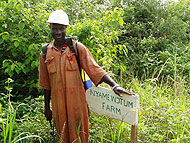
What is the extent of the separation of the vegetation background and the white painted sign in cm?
32

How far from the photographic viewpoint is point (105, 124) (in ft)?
10.0

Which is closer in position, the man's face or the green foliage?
the man's face

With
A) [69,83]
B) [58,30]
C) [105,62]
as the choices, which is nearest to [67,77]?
[69,83]

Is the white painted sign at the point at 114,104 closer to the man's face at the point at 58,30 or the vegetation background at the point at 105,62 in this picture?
the vegetation background at the point at 105,62

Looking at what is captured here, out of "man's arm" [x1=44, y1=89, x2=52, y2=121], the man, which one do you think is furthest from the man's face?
"man's arm" [x1=44, y1=89, x2=52, y2=121]

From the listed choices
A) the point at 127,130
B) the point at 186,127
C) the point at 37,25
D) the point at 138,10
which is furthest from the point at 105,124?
the point at 138,10

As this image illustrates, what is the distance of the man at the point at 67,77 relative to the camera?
226 centimetres

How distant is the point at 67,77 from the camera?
2.31m

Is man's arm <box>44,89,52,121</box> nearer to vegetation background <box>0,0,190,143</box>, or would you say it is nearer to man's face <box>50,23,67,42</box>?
vegetation background <box>0,0,190,143</box>

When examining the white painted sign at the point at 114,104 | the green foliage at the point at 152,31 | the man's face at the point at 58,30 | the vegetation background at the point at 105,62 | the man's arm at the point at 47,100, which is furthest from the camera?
the green foliage at the point at 152,31

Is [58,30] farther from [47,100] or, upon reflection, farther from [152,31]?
[152,31]

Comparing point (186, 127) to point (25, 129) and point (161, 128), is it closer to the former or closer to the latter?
point (161, 128)

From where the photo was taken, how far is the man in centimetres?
226

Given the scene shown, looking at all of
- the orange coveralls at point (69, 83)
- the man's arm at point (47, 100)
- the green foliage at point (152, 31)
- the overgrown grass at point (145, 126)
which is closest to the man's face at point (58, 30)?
the orange coveralls at point (69, 83)
